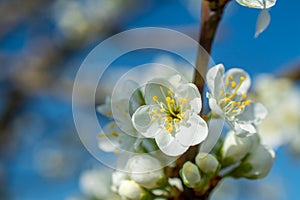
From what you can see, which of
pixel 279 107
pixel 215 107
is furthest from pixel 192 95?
pixel 279 107

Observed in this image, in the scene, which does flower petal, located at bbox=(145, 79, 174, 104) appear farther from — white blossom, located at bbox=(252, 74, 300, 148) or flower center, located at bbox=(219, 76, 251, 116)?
white blossom, located at bbox=(252, 74, 300, 148)

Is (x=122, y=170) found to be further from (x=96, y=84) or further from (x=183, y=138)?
(x=96, y=84)

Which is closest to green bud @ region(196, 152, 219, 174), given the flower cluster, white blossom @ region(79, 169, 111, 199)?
the flower cluster

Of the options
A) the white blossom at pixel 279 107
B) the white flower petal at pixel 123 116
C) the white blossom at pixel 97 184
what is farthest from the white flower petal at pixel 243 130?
the white blossom at pixel 279 107

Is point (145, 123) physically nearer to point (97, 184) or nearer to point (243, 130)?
point (243, 130)

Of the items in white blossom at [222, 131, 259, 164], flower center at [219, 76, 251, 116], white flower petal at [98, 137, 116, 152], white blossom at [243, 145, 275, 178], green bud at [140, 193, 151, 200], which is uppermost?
white flower petal at [98, 137, 116, 152]

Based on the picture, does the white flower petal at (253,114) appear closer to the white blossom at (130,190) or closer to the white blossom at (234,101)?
the white blossom at (234,101)
